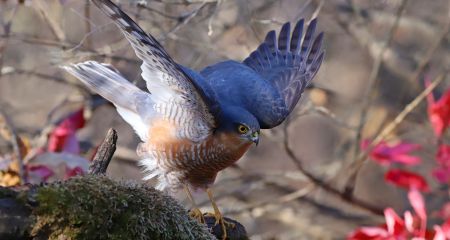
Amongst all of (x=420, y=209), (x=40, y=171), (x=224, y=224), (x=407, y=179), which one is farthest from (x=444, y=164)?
(x=40, y=171)

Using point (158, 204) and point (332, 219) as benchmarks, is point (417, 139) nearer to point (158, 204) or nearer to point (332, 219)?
point (332, 219)

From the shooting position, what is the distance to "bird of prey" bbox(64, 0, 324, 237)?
3.67 m

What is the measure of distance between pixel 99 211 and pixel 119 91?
1.92m

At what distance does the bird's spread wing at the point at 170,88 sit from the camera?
313cm

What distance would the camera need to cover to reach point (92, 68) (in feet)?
14.0

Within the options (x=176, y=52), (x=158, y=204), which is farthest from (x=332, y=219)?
(x=158, y=204)

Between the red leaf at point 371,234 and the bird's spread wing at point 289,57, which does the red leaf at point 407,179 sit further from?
the bird's spread wing at point 289,57

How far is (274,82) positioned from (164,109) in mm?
747

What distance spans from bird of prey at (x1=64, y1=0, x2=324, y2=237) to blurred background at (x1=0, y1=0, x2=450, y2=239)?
0.54 metres

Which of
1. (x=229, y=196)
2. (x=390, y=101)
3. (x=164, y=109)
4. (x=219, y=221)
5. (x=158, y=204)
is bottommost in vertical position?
(x=229, y=196)

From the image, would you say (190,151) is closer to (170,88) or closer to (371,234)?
(170,88)

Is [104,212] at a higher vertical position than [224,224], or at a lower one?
higher

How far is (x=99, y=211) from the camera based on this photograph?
244 cm

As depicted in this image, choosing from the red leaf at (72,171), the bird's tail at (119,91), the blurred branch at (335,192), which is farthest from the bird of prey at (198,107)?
the blurred branch at (335,192)
